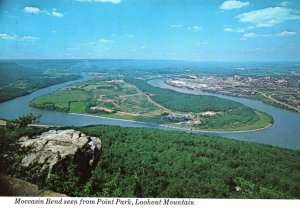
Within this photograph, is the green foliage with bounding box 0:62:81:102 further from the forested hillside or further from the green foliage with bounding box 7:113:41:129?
the forested hillside

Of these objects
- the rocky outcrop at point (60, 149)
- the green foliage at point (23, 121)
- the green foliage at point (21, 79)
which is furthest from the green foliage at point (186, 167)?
the green foliage at point (21, 79)

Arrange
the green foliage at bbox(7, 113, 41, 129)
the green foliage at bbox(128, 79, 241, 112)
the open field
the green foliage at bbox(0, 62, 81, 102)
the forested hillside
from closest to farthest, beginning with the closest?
1. the forested hillside
2. the green foliage at bbox(7, 113, 41, 129)
3. the green foliage at bbox(0, 62, 81, 102)
4. the open field
5. the green foliage at bbox(128, 79, 241, 112)

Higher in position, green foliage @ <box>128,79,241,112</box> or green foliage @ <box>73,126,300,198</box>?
green foliage @ <box>128,79,241,112</box>

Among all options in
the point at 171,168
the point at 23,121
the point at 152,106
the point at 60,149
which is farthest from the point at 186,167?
the point at 23,121

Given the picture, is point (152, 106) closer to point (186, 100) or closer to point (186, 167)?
point (186, 100)

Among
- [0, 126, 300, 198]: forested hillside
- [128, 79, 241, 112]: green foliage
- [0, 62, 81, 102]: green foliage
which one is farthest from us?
[128, 79, 241, 112]: green foliage

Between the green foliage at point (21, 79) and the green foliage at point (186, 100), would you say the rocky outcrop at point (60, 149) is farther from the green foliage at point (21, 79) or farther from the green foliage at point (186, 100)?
the green foliage at point (186, 100)

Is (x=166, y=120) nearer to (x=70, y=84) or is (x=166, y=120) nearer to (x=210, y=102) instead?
(x=210, y=102)

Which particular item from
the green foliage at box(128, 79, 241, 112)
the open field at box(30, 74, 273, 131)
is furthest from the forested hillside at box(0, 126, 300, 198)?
the green foliage at box(128, 79, 241, 112)

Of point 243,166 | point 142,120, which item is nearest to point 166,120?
point 142,120
